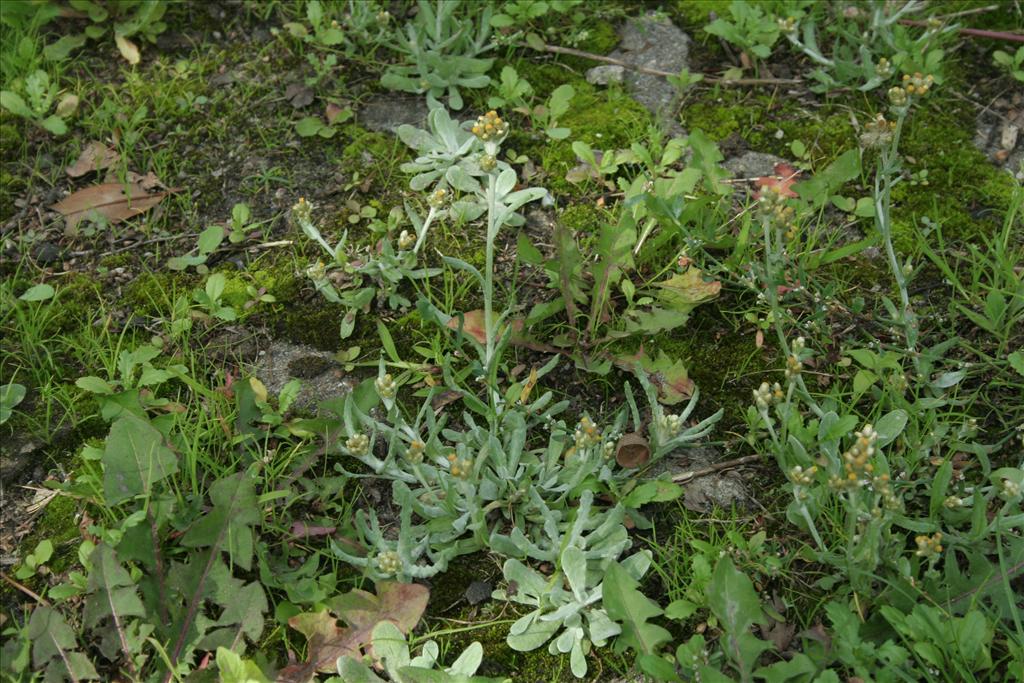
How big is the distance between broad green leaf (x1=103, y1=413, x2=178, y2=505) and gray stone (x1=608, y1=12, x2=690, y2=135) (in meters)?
2.15

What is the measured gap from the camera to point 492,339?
2824 millimetres

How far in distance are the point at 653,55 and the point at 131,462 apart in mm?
2511

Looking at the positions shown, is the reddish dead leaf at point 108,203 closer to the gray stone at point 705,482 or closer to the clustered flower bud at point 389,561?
the clustered flower bud at point 389,561

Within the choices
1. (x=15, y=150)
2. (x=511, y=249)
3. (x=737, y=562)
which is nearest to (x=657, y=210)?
(x=511, y=249)

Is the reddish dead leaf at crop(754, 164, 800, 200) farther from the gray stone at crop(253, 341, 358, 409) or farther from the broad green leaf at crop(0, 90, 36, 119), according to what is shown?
the broad green leaf at crop(0, 90, 36, 119)

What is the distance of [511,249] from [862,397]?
122 centimetres

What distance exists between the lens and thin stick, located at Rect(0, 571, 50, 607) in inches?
101

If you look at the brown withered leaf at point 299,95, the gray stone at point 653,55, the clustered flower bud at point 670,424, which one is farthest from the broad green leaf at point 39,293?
the gray stone at point 653,55

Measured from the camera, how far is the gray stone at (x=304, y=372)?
9.80 ft

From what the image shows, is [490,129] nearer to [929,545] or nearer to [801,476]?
[801,476]

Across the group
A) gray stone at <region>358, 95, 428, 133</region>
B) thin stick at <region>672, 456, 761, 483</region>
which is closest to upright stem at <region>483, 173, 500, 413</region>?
thin stick at <region>672, 456, 761, 483</region>

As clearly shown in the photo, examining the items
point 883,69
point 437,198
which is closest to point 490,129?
point 437,198

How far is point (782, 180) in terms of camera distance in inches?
134

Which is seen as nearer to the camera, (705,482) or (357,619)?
(357,619)
